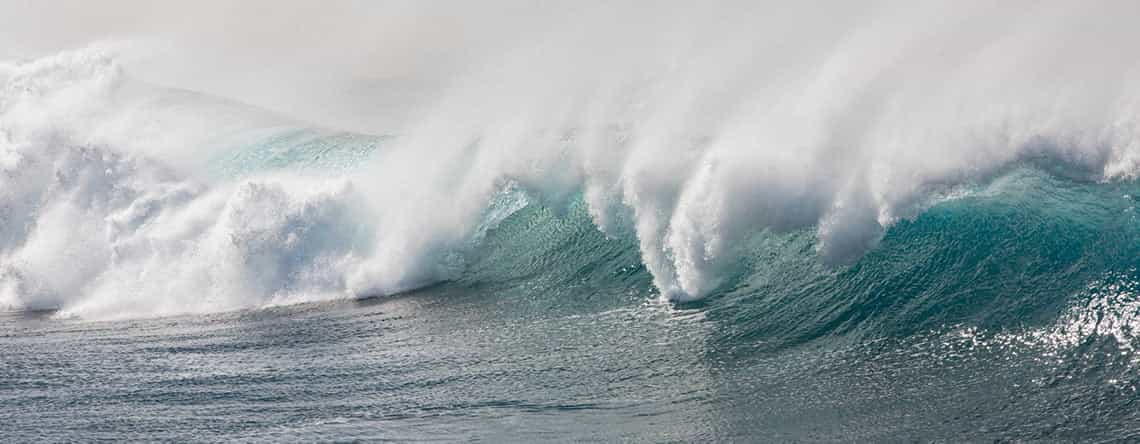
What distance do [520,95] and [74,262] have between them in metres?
8.71

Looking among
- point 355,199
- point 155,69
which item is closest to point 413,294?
point 355,199

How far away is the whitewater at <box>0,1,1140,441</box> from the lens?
11.1 meters

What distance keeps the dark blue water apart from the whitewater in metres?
0.05

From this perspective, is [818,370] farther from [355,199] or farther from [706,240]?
[355,199]

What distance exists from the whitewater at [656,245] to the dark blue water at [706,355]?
5 centimetres

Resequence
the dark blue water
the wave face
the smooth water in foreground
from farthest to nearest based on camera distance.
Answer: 1. the wave face
2. the dark blue water
3. the smooth water in foreground

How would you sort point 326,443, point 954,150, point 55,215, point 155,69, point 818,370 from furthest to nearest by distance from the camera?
point 155,69, point 55,215, point 954,150, point 818,370, point 326,443

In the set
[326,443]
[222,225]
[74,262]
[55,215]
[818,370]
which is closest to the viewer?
[326,443]

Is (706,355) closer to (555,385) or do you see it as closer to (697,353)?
(697,353)

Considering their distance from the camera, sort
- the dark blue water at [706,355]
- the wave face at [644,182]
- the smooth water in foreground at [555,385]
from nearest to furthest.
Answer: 1. the smooth water in foreground at [555,385]
2. the dark blue water at [706,355]
3. the wave face at [644,182]

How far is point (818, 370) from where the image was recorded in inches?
458

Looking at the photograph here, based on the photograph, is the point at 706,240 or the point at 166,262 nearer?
the point at 706,240

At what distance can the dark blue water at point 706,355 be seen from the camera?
10.4m

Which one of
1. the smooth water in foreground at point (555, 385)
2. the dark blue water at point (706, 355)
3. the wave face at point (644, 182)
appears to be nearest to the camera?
the smooth water in foreground at point (555, 385)
